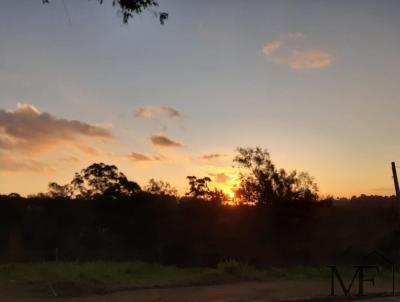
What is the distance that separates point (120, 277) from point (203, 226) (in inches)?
1304

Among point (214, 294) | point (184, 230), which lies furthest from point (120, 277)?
point (184, 230)

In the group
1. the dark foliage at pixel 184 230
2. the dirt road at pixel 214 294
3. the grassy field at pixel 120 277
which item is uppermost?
the dark foliage at pixel 184 230

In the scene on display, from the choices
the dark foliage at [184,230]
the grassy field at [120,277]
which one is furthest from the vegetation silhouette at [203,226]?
the grassy field at [120,277]

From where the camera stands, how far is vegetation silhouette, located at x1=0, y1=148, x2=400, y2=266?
52062 mm

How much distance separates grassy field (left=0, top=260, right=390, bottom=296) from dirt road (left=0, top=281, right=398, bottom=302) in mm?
1046

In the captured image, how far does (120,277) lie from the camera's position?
23.8 metres

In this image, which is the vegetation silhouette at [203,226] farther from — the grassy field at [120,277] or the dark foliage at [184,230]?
the grassy field at [120,277]

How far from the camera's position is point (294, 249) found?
52312 millimetres

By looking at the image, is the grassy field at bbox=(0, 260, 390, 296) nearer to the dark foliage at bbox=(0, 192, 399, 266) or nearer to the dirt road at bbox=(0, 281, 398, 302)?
the dirt road at bbox=(0, 281, 398, 302)

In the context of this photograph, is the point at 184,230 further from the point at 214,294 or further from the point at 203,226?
the point at 214,294

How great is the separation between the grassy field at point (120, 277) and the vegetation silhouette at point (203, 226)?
2131 centimetres

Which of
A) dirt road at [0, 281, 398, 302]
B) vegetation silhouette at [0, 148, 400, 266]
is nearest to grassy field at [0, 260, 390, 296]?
dirt road at [0, 281, 398, 302]

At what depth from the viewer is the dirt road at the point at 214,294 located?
17.9 m

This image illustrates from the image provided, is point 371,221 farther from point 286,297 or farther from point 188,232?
point 286,297
